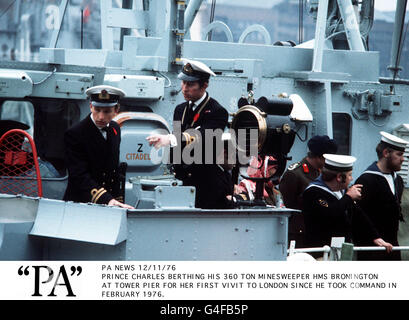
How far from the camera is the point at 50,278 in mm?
4621

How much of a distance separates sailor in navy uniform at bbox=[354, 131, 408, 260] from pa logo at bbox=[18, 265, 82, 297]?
2.68 m

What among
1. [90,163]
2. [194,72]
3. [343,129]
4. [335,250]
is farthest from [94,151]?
[343,129]

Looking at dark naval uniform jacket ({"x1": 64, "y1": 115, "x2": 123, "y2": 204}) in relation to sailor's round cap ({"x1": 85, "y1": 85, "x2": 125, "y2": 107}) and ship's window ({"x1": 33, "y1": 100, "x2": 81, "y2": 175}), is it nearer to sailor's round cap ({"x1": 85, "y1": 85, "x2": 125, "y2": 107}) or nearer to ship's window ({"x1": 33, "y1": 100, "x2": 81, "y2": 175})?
sailor's round cap ({"x1": 85, "y1": 85, "x2": 125, "y2": 107})

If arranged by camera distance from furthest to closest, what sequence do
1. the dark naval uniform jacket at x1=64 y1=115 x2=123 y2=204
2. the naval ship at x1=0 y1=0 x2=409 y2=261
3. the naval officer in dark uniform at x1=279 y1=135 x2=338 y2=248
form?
the naval officer in dark uniform at x1=279 y1=135 x2=338 y2=248 → the dark naval uniform jacket at x1=64 y1=115 x2=123 y2=204 → the naval ship at x1=0 y1=0 x2=409 y2=261

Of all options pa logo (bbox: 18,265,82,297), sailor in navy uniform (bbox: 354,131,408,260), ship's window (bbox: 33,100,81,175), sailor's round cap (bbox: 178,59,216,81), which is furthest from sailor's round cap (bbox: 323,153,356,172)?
ship's window (bbox: 33,100,81,175)

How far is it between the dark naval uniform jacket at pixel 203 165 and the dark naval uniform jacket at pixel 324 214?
0.65 m

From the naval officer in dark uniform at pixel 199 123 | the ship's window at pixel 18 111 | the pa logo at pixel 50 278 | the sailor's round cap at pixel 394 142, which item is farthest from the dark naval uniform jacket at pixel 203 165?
the ship's window at pixel 18 111

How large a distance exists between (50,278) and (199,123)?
5.39 feet

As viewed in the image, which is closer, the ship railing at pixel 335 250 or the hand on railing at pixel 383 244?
the ship railing at pixel 335 250

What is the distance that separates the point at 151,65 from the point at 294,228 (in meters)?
2.48

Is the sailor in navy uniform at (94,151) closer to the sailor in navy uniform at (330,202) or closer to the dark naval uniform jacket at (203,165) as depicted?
the dark naval uniform jacket at (203,165)

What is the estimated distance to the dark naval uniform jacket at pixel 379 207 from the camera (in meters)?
6.48

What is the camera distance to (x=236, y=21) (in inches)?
534

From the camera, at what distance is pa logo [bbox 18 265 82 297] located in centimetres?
456
